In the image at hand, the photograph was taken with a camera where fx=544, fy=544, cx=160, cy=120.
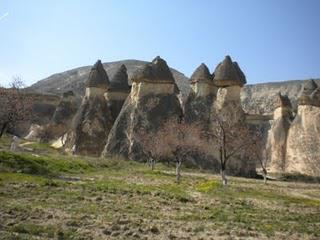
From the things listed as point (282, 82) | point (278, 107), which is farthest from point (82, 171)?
point (282, 82)

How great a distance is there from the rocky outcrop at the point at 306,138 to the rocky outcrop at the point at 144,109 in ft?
41.8

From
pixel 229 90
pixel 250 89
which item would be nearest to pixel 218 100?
pixel 229 90

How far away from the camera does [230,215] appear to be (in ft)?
58.0

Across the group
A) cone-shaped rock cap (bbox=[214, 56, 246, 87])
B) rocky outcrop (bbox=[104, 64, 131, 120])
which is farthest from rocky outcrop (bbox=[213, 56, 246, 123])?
rocky outcrop (bbox=[104, 64, 131, 120])

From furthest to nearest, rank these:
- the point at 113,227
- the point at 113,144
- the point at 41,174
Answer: the point at 113,144 < the point at 41,174 < the point at 113,227

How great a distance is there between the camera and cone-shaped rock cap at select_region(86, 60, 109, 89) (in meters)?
56.7

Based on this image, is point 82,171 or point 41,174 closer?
point 41,174

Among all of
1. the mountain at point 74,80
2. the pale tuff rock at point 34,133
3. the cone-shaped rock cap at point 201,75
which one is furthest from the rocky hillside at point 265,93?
the cone-shaped rock cap at point 201,75

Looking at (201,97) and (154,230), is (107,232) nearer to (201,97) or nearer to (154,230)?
(154,230)

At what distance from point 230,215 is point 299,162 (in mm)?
36704

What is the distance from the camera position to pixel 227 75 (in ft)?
163

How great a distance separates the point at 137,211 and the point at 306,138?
3890 centimetres

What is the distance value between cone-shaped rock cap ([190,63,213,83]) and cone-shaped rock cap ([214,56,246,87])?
663 millimetres

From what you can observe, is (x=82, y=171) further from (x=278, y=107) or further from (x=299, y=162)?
(x=278, y=107)
